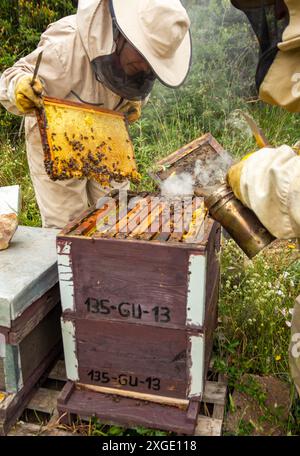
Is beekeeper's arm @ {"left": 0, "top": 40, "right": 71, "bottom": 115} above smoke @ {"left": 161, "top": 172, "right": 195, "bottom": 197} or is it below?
above

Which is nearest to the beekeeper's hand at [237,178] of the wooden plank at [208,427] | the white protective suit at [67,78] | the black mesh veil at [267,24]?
the black mesh veil at [267,24]

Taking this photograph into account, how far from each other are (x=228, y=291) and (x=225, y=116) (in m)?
2.74

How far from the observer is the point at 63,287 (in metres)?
1.86

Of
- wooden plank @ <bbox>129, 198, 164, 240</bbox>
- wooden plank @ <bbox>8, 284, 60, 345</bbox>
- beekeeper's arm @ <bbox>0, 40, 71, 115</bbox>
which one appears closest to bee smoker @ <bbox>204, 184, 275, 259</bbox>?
wooden plank @ <bbox>129, 198, 164, 240</bbox>

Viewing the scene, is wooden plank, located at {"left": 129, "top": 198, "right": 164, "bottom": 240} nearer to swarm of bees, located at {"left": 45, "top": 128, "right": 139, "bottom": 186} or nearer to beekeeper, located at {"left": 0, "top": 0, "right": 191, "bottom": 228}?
swarm of bees, located at {"left": 45, "top": 128, "right": 139, "bottom": 186}

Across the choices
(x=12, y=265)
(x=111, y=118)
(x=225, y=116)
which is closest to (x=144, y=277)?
(x=12, y=265)

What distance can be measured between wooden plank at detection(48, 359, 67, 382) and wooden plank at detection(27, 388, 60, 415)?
73 mm

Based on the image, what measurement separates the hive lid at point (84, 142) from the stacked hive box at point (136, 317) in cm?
36

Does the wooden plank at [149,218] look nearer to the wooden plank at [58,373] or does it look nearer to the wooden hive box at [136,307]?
the wooden hive box at [136,307]

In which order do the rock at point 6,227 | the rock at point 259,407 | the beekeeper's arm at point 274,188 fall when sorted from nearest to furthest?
the beekeeper's arm at point 274,188 → the rock at point 259,407 → the rock at point 6,227

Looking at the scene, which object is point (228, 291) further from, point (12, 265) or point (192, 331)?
point (12, 265)

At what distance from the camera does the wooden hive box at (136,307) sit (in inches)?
67.0

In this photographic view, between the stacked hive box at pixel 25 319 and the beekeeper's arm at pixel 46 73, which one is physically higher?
the beekeeper's arm at pixel 46 73

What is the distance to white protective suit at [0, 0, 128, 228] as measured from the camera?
7.47 feet
